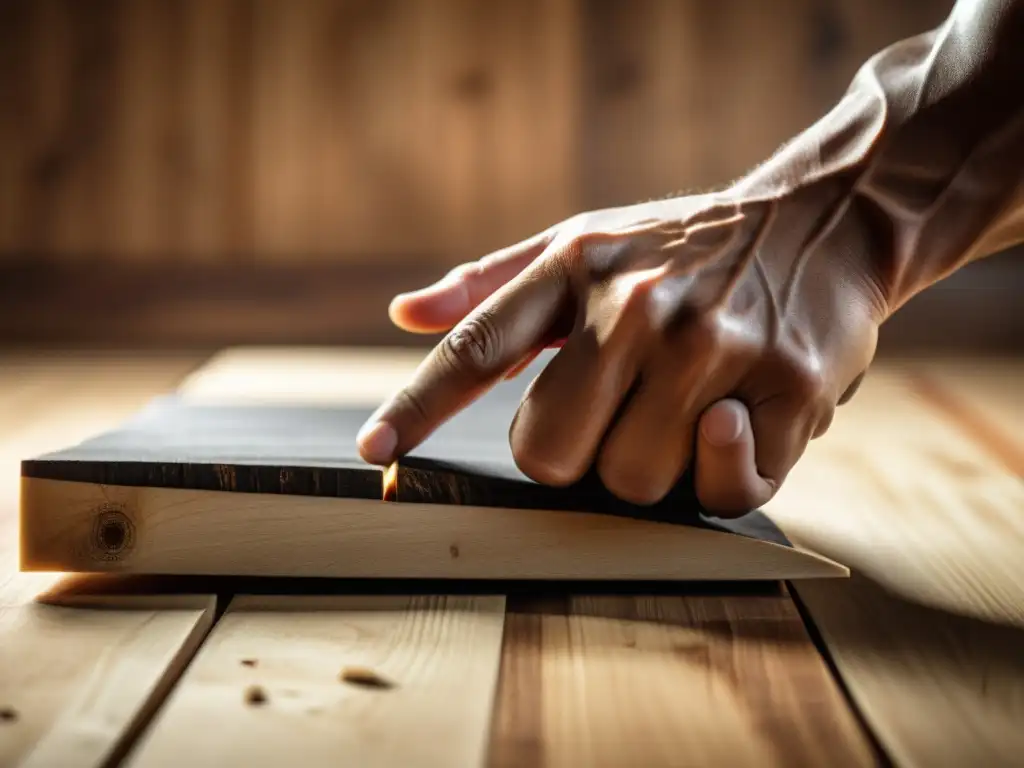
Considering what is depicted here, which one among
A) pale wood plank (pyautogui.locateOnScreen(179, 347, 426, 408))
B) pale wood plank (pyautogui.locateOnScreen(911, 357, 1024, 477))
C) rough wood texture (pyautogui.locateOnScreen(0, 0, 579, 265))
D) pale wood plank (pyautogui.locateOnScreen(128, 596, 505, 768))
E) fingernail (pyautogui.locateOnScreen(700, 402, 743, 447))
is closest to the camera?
pale wood plank (pyautogui.locateOnScreen(128, 596, 505, 768))

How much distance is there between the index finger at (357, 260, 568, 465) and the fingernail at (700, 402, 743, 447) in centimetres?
13

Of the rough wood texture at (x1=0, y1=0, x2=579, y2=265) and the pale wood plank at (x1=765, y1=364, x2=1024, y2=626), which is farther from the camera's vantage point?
the rough wood texture at (x1=0, y1=0, x2=579, y2=265)

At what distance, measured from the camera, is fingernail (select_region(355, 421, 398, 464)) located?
2.65ft

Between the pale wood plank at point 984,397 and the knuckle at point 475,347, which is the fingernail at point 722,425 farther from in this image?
the pale wood plank at point 984,397

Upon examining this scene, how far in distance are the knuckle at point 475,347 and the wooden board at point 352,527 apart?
0.24 ft

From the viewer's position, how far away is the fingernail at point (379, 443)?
809 mm

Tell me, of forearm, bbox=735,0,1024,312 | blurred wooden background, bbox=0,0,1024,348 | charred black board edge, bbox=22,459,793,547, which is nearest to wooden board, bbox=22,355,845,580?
charred black board edge, bbox=22,459,793,547

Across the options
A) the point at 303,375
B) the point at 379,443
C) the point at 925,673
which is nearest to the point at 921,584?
the point at 925,673

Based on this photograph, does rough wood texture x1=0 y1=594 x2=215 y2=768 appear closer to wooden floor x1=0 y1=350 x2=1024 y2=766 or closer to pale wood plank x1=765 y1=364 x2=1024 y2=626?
wooden floor x1=0 y1=350 x2=1024 y2=766

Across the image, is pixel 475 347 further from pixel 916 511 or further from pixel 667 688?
pixel 916 511

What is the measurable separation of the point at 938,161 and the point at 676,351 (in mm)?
250

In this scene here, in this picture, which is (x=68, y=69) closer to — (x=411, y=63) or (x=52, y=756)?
(x=411, y=63)

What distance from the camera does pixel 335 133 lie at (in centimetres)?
236

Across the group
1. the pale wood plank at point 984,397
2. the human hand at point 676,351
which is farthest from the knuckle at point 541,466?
the pale wood plank at point 984,397
